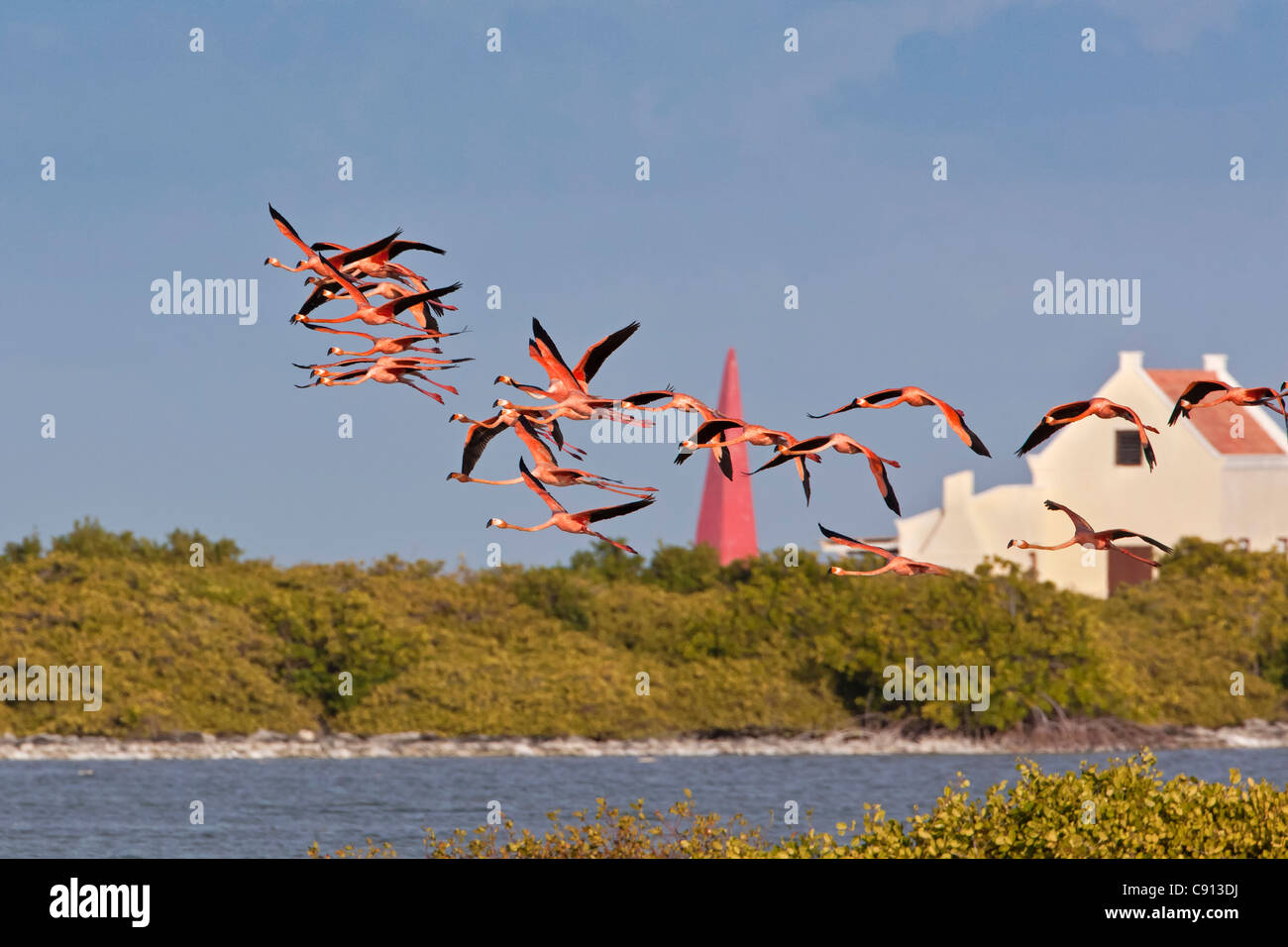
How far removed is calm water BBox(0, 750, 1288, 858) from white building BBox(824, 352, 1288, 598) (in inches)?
249

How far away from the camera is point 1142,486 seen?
50.7 metres

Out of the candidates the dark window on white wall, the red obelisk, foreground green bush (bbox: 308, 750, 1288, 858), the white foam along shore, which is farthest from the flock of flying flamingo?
the red obelisk

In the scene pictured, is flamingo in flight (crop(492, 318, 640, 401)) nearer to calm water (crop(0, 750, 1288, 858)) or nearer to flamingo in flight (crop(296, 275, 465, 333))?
flamingo in flight (crop(296, 275, 465, 333))

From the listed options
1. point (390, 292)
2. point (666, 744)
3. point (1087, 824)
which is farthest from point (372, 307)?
point (666, 744)

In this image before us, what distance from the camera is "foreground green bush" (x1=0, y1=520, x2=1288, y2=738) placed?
158 feet

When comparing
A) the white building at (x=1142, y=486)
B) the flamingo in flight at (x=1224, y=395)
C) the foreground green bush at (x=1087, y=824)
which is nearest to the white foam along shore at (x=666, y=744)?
the white building at (x=1142, y=486)

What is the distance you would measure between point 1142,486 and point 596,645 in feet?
52.4

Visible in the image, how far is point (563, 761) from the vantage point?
48.3 meters

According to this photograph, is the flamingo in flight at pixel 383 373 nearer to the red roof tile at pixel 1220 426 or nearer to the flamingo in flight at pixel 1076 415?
the flamingo in flight at pixel 1076 415

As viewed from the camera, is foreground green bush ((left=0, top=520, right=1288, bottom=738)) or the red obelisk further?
the red obelisk
